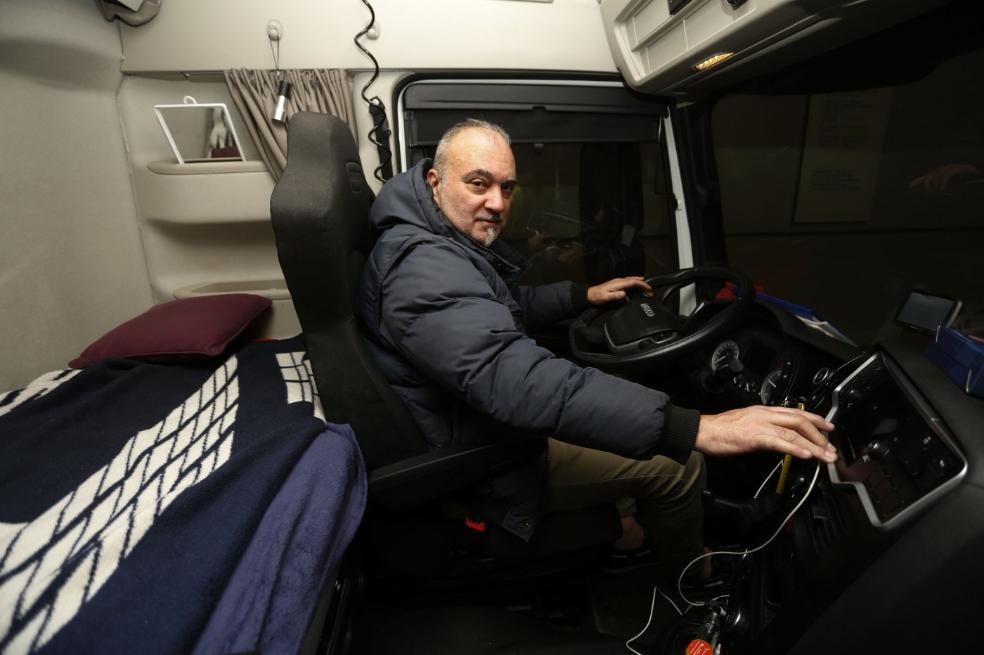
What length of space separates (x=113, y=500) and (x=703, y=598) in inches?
65.0

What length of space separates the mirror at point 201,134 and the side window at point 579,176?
0.76 meters

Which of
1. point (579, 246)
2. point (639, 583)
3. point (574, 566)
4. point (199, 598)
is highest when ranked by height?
point (579, 246)

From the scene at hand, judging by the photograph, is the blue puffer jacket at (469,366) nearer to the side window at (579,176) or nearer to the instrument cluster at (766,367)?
the instrument cluster at (766,367)

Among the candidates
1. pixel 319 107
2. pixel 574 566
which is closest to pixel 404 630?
pixel 574 566

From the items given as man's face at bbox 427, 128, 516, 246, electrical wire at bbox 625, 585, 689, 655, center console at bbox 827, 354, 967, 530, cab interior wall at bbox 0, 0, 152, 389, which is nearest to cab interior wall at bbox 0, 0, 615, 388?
cab interior wall at bbox 0, 0, 152, 389

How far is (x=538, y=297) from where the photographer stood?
1836 mm

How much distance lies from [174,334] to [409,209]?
892 mm

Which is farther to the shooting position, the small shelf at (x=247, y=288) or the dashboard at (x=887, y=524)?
the small shelf at (x=247, y=288)

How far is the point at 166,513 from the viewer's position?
789 mm

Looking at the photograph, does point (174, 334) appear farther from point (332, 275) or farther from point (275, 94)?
point (275, 94)

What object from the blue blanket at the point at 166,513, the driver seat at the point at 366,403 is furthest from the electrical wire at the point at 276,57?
the blue blanket at the point at 166,513

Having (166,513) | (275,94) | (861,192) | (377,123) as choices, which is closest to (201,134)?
(275,94)

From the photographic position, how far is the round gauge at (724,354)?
144cm

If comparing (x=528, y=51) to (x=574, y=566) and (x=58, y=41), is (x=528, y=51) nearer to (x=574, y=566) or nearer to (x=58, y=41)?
(x=58, y=41)
